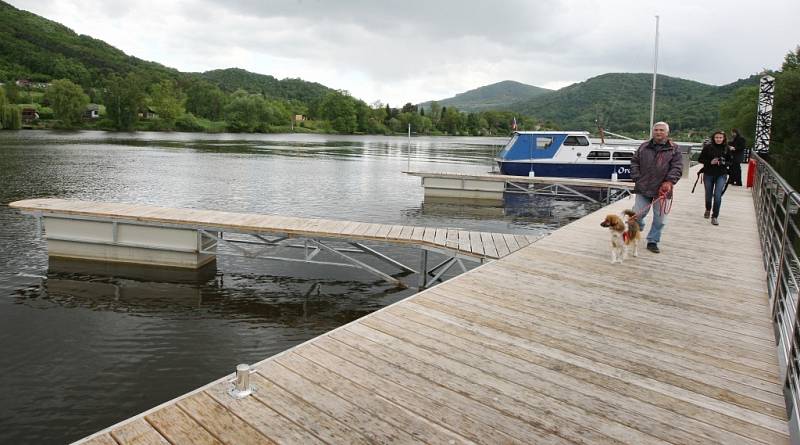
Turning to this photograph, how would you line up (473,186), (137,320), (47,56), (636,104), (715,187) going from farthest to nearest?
(47,56) < (636,104) < (473,186) < (715,187) < (137,320)

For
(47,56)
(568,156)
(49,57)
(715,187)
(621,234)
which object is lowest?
(621,234)

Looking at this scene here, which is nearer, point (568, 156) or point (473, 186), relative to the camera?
point (473, 186)

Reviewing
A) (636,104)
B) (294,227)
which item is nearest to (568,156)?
(294,227)

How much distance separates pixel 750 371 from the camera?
3951 mm

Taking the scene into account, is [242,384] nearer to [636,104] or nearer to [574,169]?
[574,169]

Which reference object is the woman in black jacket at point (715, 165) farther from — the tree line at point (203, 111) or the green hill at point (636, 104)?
the green hill at point (636, 104)

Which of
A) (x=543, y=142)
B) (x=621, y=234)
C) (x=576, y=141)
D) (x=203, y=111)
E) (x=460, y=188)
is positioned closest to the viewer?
(x=621, y=234)

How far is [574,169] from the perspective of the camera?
2730cm

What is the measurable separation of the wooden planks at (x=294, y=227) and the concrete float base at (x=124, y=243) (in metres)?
0.33

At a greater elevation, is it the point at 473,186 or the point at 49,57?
the point at 49,57

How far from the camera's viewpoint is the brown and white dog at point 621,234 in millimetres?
Result: 7207

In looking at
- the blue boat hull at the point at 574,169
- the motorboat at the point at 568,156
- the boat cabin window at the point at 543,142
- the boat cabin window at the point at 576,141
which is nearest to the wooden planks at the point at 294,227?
the motorboat at the point at 568,156

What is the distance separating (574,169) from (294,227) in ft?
65.8

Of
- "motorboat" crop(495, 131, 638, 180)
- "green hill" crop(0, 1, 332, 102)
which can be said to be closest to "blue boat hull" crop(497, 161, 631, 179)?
"motorboat" crop(495, 131, 638, 180)
